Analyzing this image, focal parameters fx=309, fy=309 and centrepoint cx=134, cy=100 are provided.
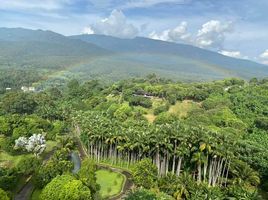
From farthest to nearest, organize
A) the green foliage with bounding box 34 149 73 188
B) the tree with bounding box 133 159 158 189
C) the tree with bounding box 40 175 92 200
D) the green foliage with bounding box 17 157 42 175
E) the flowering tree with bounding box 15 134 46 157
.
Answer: the flowering tree with bounding box 15 134 46 157
the green foliage with bounding box 17 157 42 175
the tree with bounding box 133 159 158 189
the green foliage with bounding box 34 149 73 188
the tree with bounding box 40 175 92 200

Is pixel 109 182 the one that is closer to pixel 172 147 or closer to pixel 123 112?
pixel 172 147

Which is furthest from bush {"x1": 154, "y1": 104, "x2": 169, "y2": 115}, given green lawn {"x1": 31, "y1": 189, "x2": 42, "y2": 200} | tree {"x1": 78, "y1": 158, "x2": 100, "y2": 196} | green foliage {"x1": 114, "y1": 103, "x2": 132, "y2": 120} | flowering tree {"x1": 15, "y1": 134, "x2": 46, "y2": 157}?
green lawn {"x1": 31, "y1": 189, "x2": 42, "y2": 200}

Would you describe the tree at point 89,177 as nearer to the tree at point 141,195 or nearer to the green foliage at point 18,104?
the tree at point 141,195

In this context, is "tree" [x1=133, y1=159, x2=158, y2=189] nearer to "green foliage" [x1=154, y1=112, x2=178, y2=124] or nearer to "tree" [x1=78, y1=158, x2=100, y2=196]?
"tree" [x1=78, y1=158, x2=100, y2=196]

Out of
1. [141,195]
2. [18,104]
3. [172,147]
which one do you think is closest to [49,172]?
[141,195]

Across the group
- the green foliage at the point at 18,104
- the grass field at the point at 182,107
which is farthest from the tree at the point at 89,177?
the green foliage at the point at 18,104

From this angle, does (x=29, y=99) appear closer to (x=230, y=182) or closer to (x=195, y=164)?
(x=195, y=164)
